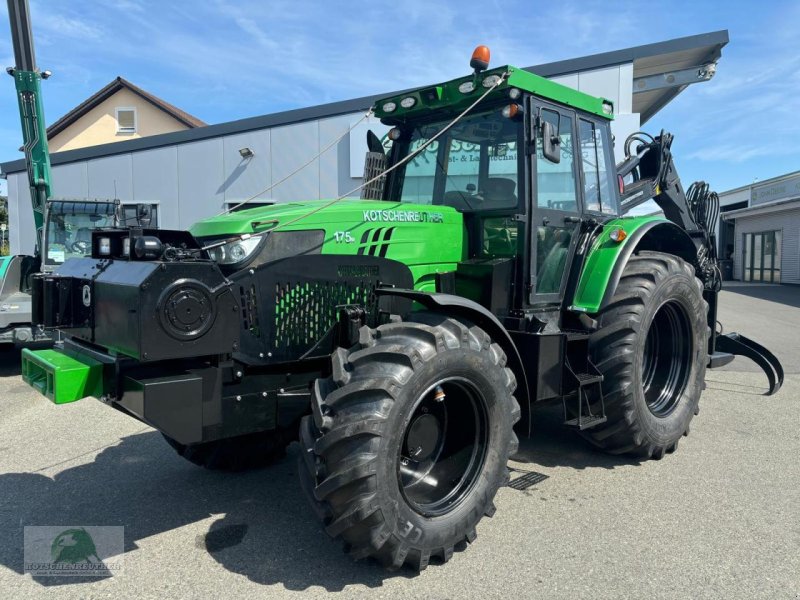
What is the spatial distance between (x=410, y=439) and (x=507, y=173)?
196 centimetres

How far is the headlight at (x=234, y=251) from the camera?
10.5ft

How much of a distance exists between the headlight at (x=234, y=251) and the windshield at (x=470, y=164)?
5.58 ft

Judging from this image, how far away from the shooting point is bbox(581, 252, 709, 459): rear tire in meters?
4.34

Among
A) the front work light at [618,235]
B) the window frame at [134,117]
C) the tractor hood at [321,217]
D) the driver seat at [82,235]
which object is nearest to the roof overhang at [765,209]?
the front work light at [618,235]

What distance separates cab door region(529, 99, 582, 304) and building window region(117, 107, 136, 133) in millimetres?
28585

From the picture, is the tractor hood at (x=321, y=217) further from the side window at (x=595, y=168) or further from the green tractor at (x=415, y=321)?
the side window at (x=595, y=168)

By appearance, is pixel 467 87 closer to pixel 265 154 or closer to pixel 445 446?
pixel 445 446

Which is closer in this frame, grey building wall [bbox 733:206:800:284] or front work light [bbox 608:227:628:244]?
front work light [bbox 608:227:628:244]

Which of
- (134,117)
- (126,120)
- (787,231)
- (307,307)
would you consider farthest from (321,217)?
(126,120)

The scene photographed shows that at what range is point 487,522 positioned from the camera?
12.0 feet

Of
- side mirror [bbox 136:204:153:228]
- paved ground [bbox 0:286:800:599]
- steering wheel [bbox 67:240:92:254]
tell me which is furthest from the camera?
steering wheel [bbox 67:240:92:254]

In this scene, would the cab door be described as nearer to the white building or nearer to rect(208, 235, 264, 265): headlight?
rect(208, 235, 264, 265): headlight

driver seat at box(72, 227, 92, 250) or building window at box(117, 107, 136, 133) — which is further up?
building window at box(117, 107, 136, 133)

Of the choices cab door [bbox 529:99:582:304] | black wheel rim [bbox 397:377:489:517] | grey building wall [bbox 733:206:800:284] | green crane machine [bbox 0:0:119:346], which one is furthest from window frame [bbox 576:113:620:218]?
grey building wall [bbox 733:206:800:284]
